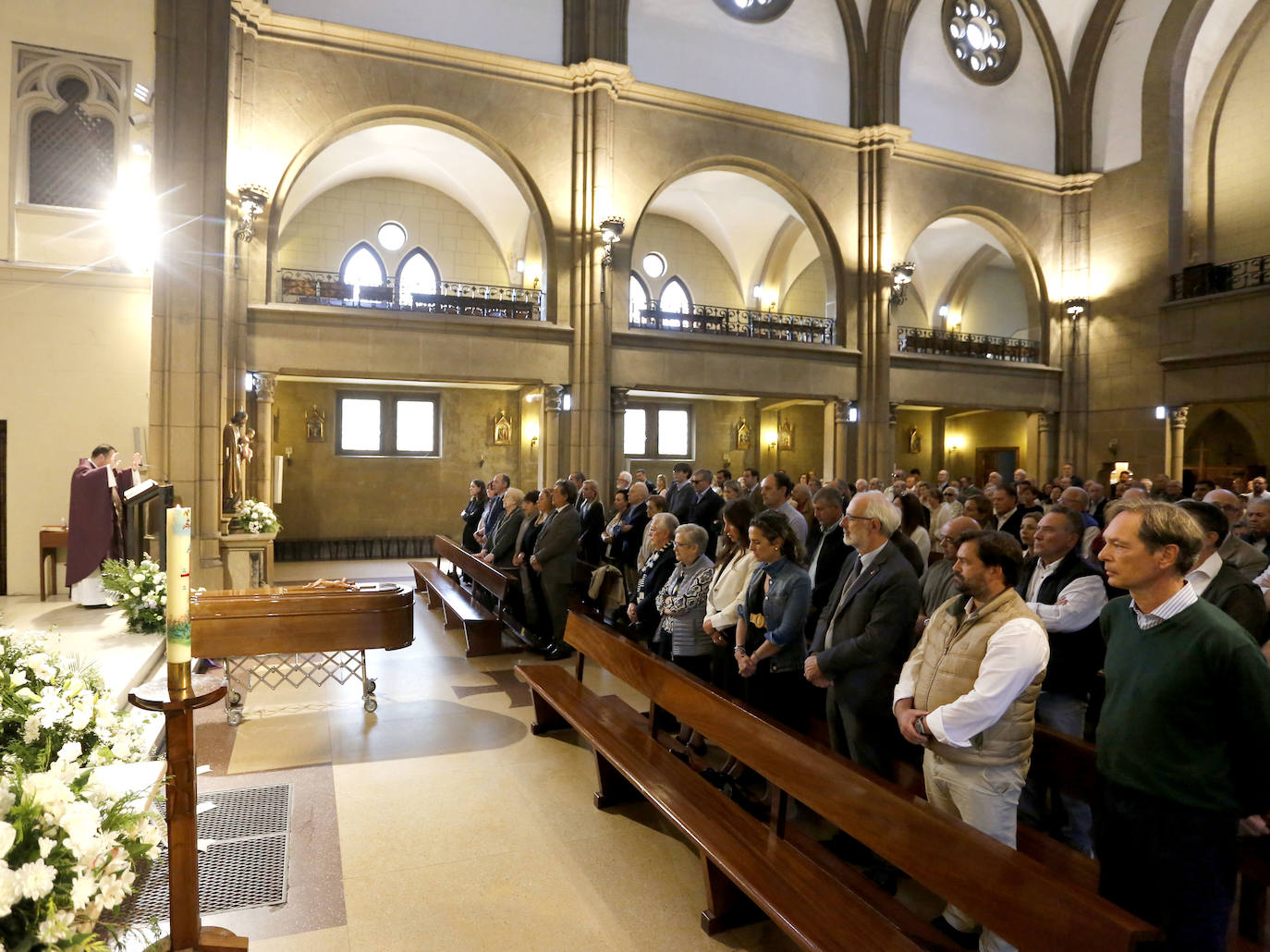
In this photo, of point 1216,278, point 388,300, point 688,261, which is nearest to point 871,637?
point 388,300

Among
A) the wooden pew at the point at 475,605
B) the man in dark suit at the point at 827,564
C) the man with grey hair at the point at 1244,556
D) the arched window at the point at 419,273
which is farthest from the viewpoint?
the arched window at the point at 419,273

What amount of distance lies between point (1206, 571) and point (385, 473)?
51.2ft

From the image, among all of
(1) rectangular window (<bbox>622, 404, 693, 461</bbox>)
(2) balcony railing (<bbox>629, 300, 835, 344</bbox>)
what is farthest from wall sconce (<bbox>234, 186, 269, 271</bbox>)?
(1) rectangular window (<bbox>622, 404, 693, 461</bbox>)

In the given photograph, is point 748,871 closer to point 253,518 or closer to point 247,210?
point 253,518

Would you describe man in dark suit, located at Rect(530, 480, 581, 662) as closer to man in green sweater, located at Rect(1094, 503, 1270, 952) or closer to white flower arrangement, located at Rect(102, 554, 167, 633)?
white flower arrangement, located at Rect(102, 554, 167, 633)

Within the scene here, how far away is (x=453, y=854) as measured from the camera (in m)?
3.81

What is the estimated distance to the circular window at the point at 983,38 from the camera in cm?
1708

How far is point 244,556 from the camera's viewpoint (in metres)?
9.93

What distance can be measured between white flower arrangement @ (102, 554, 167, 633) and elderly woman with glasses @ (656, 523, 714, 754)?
470 centimetres

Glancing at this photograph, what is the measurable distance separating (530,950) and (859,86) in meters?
16.8

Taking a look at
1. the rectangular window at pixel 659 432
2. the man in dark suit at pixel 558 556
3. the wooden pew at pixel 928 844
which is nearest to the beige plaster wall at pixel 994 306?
the rectangular window at pixel 659 432

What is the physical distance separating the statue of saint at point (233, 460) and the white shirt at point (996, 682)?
952cm

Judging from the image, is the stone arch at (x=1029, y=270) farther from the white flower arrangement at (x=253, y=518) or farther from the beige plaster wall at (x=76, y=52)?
the beige plaster wall at (x=76, y=52)

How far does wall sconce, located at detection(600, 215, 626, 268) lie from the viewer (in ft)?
42.9
